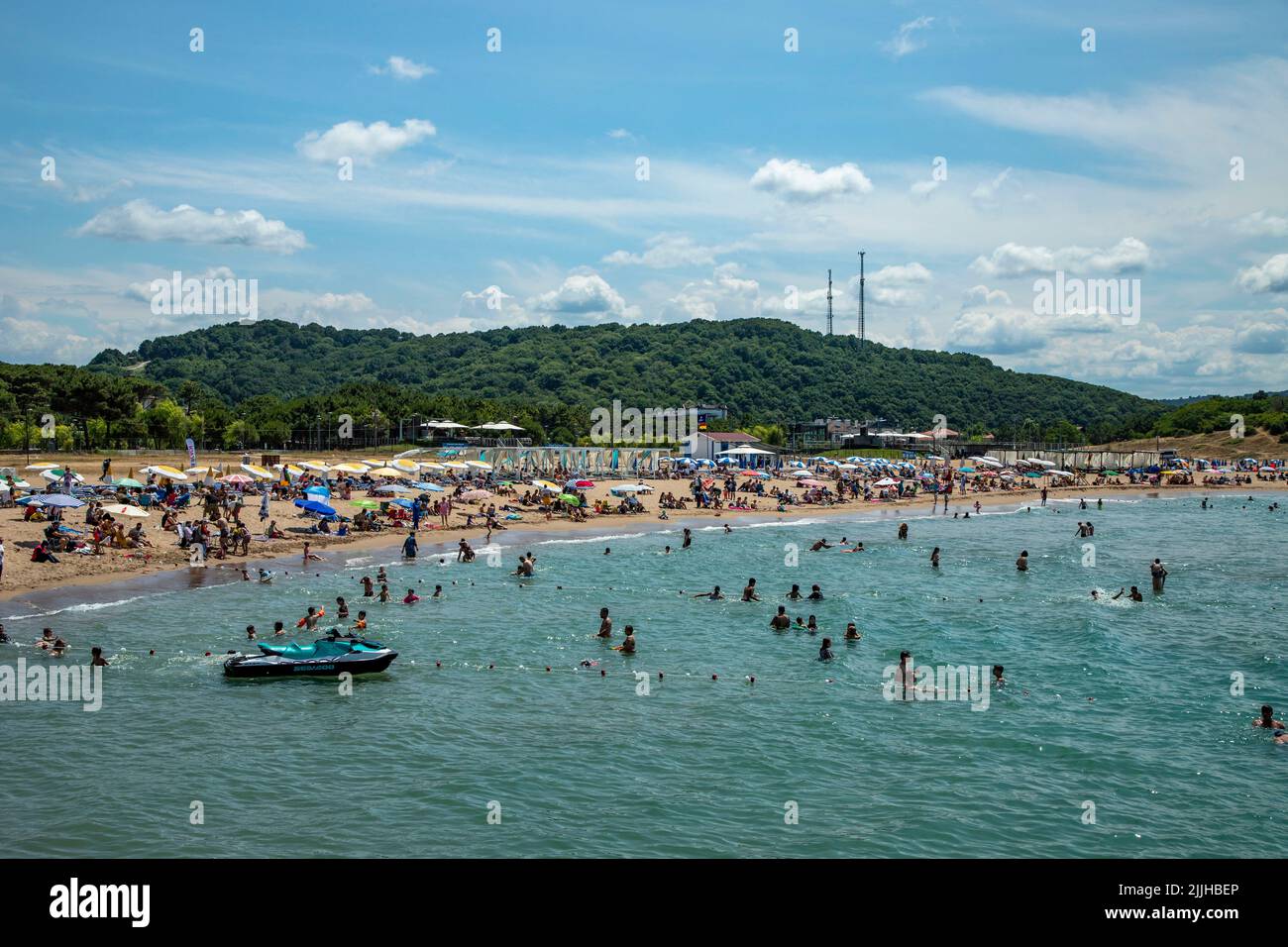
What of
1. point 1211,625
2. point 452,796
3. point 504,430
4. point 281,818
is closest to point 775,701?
point 452,796

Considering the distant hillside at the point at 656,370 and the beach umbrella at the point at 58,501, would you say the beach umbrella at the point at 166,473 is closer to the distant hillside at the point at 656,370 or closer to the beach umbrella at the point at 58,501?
the beach umbrella at the point at 58,501

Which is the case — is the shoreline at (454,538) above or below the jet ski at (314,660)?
above

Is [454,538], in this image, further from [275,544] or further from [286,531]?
[275,544]

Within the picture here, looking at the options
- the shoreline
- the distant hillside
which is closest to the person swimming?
the shoreline

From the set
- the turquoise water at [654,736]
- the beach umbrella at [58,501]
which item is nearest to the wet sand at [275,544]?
the beach umbrella at [58,501]

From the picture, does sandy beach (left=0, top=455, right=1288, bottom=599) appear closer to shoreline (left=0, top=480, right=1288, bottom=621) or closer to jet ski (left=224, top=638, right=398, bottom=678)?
shoreline (left=0, top=480, right=1288, bottom=621)

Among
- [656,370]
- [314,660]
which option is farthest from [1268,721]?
[656,370]
